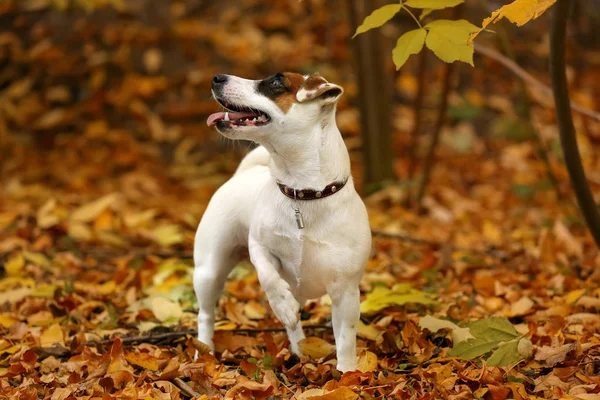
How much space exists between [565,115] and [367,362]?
146 cm

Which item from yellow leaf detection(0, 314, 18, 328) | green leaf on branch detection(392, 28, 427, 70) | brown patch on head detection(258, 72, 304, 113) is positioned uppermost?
green leaf on branch detection(392, 28, 427, 70)

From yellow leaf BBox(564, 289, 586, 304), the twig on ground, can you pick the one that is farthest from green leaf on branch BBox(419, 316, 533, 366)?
the twig on ground

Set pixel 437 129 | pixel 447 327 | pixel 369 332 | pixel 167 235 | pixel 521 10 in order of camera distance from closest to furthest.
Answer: pixel 521 10 < pixel 447 327 < pixel 369 332 < pixel 167 235 < pixel 437 129

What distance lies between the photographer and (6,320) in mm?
4113

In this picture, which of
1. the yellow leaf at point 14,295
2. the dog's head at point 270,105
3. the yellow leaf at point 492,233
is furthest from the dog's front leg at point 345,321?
the yellow leaf at point 492,233

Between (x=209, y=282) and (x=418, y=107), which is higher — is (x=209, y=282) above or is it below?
below

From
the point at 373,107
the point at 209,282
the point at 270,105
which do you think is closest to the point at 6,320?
the point at 209,282

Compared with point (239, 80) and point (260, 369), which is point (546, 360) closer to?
point (260, 369)

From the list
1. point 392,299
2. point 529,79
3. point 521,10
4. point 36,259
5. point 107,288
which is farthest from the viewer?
point 36,259

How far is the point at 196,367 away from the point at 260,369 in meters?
0.28

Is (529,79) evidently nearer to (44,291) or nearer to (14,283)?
(44,291)

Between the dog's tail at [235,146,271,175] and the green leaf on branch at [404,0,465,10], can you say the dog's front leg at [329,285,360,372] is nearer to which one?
the dog's tail at [235,146,271,175]

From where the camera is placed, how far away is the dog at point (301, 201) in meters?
3.12

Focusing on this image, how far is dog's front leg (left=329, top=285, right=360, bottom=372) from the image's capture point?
325cm
